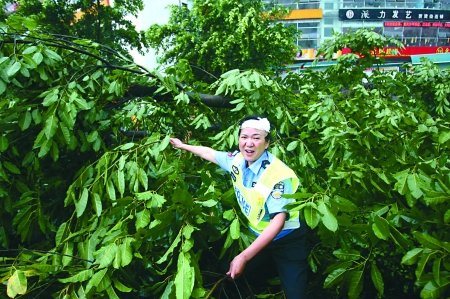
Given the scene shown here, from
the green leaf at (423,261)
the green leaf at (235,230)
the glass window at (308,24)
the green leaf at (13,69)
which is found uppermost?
the green leaf at (13,69)

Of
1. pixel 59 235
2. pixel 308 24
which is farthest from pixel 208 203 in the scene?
pixel 308 24

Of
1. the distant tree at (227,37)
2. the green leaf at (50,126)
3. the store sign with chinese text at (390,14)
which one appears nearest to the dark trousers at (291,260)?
the green leaf at (50,126)

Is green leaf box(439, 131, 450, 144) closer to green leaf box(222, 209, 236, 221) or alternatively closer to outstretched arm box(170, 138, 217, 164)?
green leaf box(222, 209, 236, 221)

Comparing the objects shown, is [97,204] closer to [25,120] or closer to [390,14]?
[25,120]

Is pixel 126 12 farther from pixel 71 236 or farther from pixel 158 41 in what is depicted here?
pixel 71 236

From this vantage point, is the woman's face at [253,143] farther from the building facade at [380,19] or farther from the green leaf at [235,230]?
the building facade at [380,19]

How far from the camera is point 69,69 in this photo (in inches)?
129

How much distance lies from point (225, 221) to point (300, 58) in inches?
1010

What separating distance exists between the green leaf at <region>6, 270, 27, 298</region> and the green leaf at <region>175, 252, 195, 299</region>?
2.40 feet

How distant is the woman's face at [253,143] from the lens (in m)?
2.39

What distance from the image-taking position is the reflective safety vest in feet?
7.43

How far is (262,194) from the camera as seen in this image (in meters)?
2.27

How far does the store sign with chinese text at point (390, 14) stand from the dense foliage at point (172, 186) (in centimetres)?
2446

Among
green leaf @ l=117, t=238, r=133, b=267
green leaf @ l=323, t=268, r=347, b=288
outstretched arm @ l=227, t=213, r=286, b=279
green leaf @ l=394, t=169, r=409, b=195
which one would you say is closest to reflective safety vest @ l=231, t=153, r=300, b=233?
outstretched arm @ l=227, t=213, r=286, b=279
